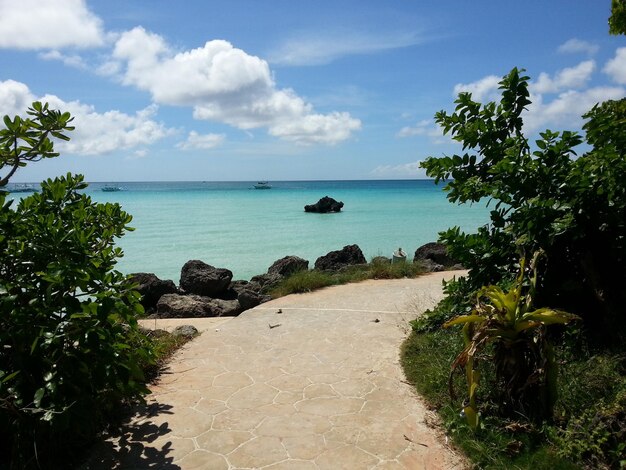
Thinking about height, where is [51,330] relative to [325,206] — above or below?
above

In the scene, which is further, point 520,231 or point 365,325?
point 365,325

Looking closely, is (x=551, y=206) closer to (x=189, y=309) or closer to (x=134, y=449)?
(x=134, y=449)

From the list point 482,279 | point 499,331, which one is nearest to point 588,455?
point 499,331

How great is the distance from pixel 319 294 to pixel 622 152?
6608 mm

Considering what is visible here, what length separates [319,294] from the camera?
10.2m

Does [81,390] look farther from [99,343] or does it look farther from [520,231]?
[520,231]

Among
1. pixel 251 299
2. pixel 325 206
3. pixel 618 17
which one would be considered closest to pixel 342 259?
pixel 251 299

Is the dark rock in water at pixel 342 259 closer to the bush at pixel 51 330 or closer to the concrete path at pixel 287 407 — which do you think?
the concrete path at pixel 287 407

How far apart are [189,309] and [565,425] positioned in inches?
321

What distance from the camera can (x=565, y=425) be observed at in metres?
3.80

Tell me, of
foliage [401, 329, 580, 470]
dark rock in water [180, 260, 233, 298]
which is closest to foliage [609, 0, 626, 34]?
foliage [401, 329, 580, 470]

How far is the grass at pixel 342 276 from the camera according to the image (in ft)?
34.7

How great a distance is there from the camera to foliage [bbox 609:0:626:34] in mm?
6332

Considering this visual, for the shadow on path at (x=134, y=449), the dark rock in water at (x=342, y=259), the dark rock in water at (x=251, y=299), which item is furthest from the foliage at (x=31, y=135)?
the dark rock in water at (x=342, y=259)
